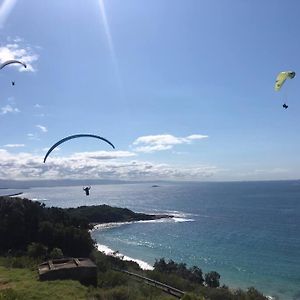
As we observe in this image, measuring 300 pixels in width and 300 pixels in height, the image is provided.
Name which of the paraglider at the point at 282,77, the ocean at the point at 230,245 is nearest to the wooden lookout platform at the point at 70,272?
the paraglider at the point at 282,77

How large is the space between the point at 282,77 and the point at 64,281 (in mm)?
15808

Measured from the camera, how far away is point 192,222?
434 feet

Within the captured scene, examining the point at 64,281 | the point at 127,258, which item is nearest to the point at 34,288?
the point at 64,281

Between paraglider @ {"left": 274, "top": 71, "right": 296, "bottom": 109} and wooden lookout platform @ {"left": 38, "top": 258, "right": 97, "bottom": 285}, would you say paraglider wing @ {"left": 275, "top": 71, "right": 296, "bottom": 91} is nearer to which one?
paraglider @ {"left": 274, "top": 71, "right": 296, "bottom": 109}

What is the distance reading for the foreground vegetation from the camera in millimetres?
20844

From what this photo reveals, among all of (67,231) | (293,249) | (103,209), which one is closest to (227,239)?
(293,249)

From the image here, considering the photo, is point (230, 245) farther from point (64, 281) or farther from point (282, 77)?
point (282, 77)

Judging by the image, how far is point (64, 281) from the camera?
912 inches

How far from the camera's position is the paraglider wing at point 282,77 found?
1882cm

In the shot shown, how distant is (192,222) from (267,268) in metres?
65.3

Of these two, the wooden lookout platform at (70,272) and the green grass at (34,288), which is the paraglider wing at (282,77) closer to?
the green grass at (34,288)

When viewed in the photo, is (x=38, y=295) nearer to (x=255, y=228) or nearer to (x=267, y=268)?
(x=267, y=268)

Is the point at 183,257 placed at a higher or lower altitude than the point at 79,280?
lower

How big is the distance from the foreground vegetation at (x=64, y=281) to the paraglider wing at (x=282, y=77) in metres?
10.1
